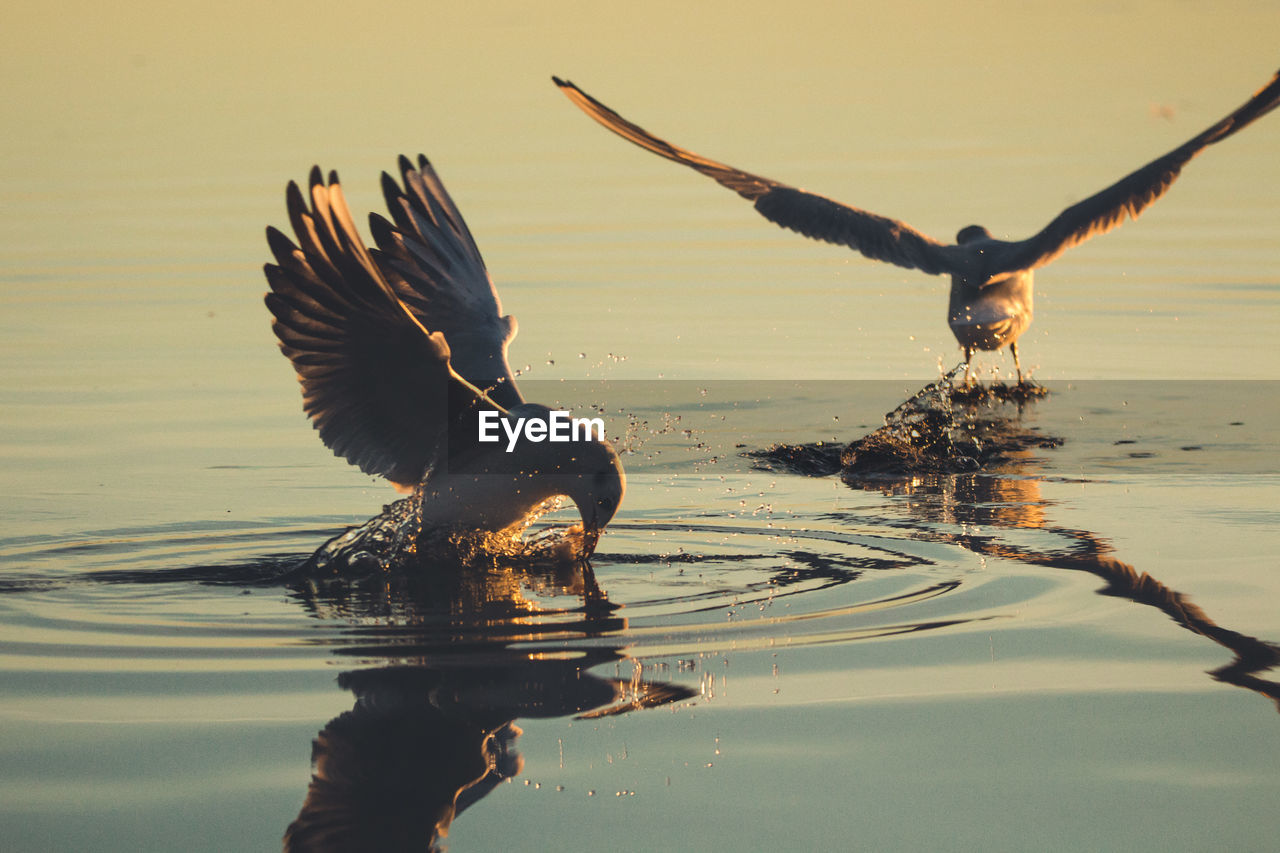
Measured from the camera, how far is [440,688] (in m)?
5.30

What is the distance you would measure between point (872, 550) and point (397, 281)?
2715 millimetres

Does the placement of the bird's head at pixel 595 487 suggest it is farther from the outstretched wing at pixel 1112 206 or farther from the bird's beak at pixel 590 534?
the outstretched wing at pixel 1112 206

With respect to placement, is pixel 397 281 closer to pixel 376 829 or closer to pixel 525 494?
pixel 525 494

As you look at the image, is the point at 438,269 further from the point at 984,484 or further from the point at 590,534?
the point at 984,484

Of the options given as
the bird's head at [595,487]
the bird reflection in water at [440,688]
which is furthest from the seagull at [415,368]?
the bird reflection in water at [440,688]

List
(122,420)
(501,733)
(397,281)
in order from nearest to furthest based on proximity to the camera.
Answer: (501,733) → (397,281) → (122,420)

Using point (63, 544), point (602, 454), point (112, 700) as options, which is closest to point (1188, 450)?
point (602, 454)

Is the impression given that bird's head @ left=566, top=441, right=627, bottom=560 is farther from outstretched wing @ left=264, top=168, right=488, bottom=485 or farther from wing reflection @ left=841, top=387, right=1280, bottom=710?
wing reflection @ left=841, top=387, right=1280, bottom=710

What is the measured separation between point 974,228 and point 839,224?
8.19 ft

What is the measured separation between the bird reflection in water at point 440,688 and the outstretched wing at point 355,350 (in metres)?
0.65

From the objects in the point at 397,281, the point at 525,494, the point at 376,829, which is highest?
the point at 397,281

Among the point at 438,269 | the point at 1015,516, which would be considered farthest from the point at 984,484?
the point at 438,269

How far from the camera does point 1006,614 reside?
6344 mm

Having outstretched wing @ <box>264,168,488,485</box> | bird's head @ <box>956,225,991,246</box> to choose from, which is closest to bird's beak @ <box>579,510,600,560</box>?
outstretched wing @ <box>264,168,488,485</box>
